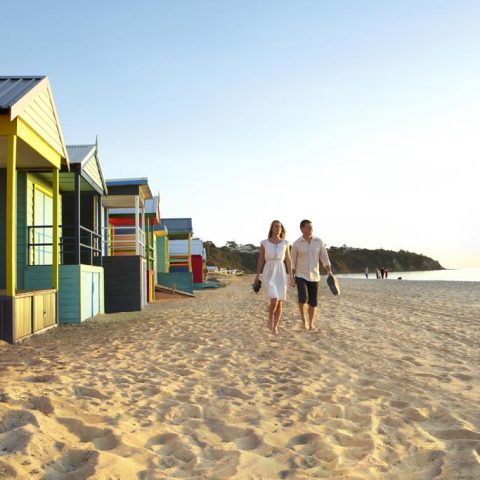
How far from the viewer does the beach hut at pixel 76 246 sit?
1062 cm

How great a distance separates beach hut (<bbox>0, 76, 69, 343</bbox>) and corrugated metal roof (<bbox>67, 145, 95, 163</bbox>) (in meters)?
0.62

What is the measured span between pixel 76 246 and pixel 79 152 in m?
2.33

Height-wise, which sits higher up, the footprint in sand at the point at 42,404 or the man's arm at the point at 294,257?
the man's arm at the point at 294,257

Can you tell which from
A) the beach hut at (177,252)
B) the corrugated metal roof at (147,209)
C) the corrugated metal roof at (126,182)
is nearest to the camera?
the corrugated metal roof at (126,182)

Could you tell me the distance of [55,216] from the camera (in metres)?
9.41

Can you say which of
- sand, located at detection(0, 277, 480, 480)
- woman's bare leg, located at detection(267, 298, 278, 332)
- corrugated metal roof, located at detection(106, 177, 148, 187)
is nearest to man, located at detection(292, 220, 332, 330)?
woman's bare leg, located at detection(267, 298, 278, 332)

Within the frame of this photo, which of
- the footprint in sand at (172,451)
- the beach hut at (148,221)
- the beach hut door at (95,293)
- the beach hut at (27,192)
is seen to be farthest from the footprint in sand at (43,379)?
the beach hut at (148,221)

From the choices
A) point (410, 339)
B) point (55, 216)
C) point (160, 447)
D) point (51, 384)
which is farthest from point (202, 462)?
point (55, 216)

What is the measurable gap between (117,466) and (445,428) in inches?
92.3

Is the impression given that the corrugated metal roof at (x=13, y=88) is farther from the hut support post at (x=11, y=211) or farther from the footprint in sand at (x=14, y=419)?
the footprint in sand at (x=14, y=419)

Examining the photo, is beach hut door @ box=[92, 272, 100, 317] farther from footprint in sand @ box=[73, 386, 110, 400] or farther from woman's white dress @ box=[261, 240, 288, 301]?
footprint in sand @ box=[73, 386, 110, 400]

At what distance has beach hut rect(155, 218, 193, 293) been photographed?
81.0ft

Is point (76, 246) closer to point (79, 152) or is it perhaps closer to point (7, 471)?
point (79, 152)

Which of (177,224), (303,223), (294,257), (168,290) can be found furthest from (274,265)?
(177,224)
